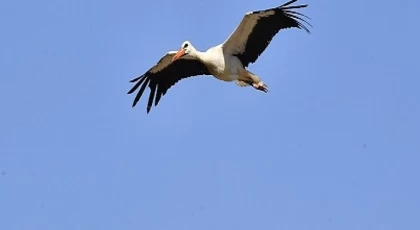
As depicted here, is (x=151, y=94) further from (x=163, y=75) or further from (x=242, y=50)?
(x=242, y=50)

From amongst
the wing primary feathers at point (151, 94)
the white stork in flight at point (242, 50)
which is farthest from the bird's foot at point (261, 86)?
the wing primary feathers at point (151, 94)

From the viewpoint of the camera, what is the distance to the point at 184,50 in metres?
21.3

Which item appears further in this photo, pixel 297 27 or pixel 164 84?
pixel 164 84

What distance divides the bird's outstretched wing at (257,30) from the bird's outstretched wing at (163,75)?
3.28 ft

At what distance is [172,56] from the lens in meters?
21.7

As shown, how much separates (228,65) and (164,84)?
6.35 ft

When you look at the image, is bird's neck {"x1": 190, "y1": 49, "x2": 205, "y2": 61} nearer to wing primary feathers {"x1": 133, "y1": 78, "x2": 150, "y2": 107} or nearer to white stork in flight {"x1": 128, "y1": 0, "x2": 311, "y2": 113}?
white stork in flight {"x1": 128, "y1": 0, "x2": 311, "y2": 113}

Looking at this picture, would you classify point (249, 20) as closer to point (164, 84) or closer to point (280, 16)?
point (280, 16)

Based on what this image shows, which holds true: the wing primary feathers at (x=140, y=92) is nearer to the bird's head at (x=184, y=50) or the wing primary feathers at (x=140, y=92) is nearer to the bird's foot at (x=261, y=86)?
the bird's head at (x=184, y=50)

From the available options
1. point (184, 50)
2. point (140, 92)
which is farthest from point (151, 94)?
point (184, 50)

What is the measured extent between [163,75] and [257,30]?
233 centimetres

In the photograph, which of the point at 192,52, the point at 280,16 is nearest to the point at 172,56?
the point at 192,52

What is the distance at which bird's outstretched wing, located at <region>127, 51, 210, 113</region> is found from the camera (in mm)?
22062

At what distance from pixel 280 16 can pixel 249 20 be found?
0.48 metres
